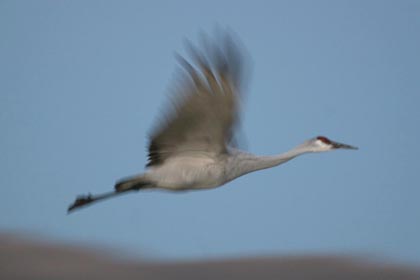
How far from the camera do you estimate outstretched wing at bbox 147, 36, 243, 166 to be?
6.66m

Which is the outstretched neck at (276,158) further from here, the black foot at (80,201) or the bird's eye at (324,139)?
the black foot at (80,201)

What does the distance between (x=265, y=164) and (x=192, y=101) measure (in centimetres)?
137

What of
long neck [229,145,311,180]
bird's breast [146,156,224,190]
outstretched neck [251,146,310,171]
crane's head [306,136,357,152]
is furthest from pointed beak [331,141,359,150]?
bird's breast [146,156,224,190]

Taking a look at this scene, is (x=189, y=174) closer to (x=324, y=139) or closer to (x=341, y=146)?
(x=324, y=139)

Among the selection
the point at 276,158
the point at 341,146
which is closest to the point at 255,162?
the point at 276,158

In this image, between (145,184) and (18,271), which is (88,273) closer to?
(18,271)

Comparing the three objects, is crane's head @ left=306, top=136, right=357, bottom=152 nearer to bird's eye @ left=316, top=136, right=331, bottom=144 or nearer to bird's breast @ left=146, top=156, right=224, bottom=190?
bird's eye @ left=316, top=136, right=331, bottom=144

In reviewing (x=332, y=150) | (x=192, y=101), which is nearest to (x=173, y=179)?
(x=192, y=101)

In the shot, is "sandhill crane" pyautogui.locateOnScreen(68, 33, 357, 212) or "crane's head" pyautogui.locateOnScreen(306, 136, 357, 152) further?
"crane's head" pyautogui.locateOnScreen(306, 136, 357, 152)

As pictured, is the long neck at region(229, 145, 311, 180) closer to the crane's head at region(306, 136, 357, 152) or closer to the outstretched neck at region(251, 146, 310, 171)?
the outstretched neck at region(251, 146, 310, 171)

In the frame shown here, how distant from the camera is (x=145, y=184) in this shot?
7.66 metres

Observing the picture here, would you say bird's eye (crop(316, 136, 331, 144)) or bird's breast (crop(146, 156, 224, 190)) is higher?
bird's eye (crop(316, 136, 331, 144))

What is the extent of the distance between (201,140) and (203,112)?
486mm

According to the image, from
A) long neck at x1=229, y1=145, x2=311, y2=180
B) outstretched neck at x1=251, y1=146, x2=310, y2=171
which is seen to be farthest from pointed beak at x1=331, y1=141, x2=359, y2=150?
long neck at x1=229, y1=145, x2=311, y2=180
